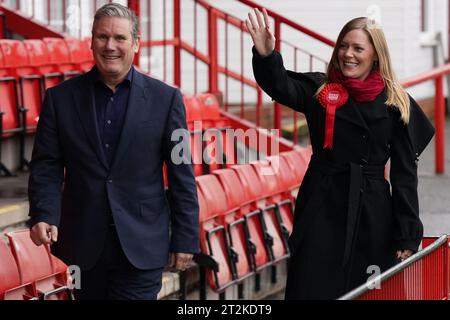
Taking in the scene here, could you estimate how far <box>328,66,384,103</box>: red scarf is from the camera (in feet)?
15.6

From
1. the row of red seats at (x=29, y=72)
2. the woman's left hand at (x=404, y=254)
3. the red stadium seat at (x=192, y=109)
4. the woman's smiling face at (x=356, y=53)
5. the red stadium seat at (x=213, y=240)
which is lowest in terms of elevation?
the red stadium seat at (x=213, y=240)

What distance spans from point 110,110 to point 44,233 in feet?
1.82

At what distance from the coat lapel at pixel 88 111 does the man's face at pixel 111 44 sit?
0.38ft

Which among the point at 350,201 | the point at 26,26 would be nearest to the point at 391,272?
the point at 350,201

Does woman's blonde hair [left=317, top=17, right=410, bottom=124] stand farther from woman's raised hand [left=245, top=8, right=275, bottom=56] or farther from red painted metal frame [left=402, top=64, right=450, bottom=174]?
red painted metal frame [left=402, top=64, right=450, bottom=174]

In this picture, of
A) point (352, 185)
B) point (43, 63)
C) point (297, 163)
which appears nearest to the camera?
point (352, 185)

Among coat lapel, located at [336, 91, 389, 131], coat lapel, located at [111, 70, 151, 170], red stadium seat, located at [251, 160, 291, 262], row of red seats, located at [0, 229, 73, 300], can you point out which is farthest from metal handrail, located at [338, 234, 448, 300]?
red stadium seat, located at [251, 160, 291, 262]

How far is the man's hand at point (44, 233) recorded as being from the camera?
14.5 ft

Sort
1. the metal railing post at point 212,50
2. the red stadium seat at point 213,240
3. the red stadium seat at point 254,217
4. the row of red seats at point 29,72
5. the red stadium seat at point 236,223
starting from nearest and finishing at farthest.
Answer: the red stadium seat at point 213,240 < the red stadium seat at point 236,223 < the red stadium seat at point 254,217 < the row of red seats at point 29,72 < the metal railing post at point 212,50

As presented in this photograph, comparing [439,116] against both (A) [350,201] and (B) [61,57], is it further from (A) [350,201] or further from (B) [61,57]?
(A) [350,201]

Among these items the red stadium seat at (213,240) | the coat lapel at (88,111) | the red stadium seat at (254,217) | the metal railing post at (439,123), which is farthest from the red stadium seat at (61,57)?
the coat lapel at (88,111)

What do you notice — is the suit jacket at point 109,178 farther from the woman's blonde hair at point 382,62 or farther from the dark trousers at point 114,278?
the woman's blonde hair at point 382,62

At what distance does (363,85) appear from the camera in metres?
4.77

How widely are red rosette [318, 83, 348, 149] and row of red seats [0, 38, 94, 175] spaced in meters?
3.77
